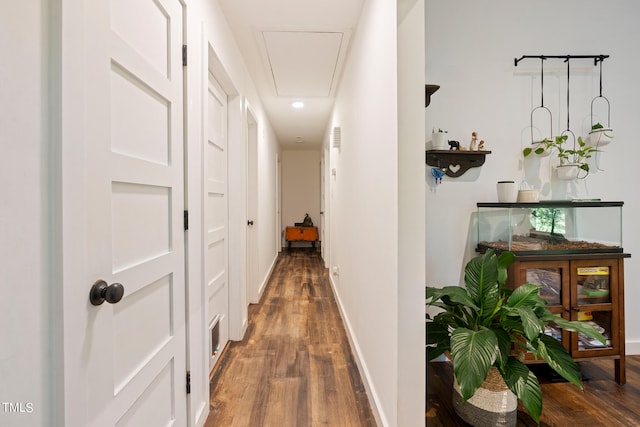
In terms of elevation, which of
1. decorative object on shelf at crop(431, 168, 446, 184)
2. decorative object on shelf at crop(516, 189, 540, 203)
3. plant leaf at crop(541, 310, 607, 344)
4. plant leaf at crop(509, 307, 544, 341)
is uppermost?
decorative object on shelf at crop(431, 168, 446, 184)

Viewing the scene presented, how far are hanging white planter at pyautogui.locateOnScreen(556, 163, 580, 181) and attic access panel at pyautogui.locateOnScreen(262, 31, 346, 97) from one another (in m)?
1.92

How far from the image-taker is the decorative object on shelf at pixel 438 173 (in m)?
2.13

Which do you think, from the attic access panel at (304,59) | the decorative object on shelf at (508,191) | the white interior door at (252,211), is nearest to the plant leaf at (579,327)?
the decorative object on shelf at (508,191)

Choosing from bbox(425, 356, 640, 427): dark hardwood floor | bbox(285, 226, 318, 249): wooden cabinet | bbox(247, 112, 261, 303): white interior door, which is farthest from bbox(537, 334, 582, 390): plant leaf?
bbox(285, 226, 318, 249): wooden cabinet

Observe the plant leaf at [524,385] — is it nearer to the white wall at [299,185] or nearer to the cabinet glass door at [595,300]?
the cabinet glass door at [595,300]

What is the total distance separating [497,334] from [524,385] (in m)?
0.22

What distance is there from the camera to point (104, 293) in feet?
2.64

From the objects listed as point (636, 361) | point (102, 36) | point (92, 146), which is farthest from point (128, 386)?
point (636, 361)

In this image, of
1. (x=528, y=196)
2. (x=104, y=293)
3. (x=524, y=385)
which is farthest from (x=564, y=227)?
(x=104, y=293)

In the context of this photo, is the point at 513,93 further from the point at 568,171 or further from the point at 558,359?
the point at 558,359

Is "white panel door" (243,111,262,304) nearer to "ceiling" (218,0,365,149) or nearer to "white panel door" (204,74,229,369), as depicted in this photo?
"ceiling" (218,0,365,149)

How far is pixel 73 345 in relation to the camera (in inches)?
27.9

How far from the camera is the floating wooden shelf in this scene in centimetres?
213

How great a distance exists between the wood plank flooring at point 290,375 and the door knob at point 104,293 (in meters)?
1.15
